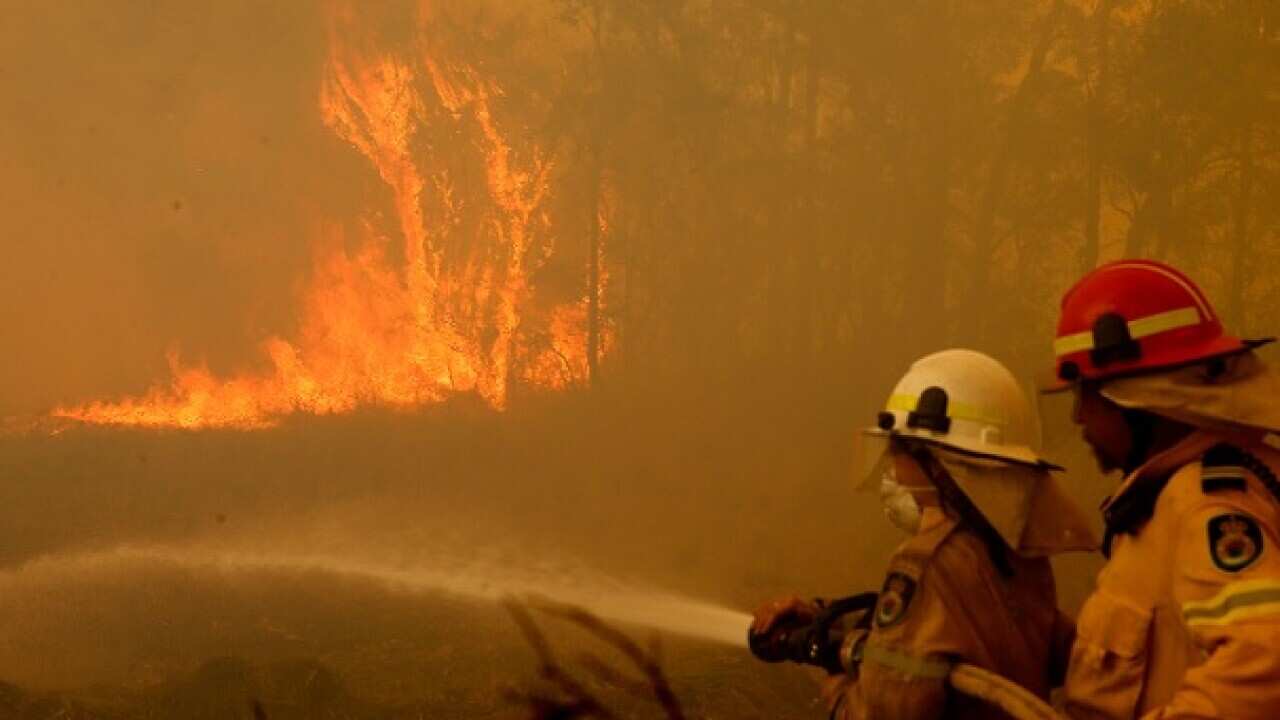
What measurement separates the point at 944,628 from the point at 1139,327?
629 mm

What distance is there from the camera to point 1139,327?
5.80ft

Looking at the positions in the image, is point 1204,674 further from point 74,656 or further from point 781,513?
point 781,513

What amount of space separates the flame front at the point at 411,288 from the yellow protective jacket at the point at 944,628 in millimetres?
14500

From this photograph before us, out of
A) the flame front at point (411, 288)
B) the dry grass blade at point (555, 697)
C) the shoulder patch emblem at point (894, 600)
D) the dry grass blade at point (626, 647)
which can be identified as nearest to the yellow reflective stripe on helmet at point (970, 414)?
the shoulder patch emblem at point (894, 600)

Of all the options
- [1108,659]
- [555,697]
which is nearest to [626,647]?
[555,697]

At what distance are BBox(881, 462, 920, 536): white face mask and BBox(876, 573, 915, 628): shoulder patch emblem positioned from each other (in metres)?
0.26

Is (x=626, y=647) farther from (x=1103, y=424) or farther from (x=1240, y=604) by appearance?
(x=1240, y=604)

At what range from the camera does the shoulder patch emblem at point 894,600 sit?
178 centimetres

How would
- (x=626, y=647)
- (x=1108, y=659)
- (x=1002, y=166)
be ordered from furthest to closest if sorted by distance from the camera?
(x=1002, y=166) → (x=626, y=647) → (x=1108, y=659)

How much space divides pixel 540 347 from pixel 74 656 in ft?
30.6

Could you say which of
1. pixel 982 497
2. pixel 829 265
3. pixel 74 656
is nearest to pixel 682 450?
→ pixel 829 265

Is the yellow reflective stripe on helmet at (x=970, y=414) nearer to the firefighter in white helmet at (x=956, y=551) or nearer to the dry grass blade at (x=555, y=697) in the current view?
the firefighter in white helmet at (x=956, y=551)

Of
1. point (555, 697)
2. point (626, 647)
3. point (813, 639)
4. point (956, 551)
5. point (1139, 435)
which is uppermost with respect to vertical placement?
point (1139, 435)

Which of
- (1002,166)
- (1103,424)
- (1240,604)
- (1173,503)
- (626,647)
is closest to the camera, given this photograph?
(1240,604)
